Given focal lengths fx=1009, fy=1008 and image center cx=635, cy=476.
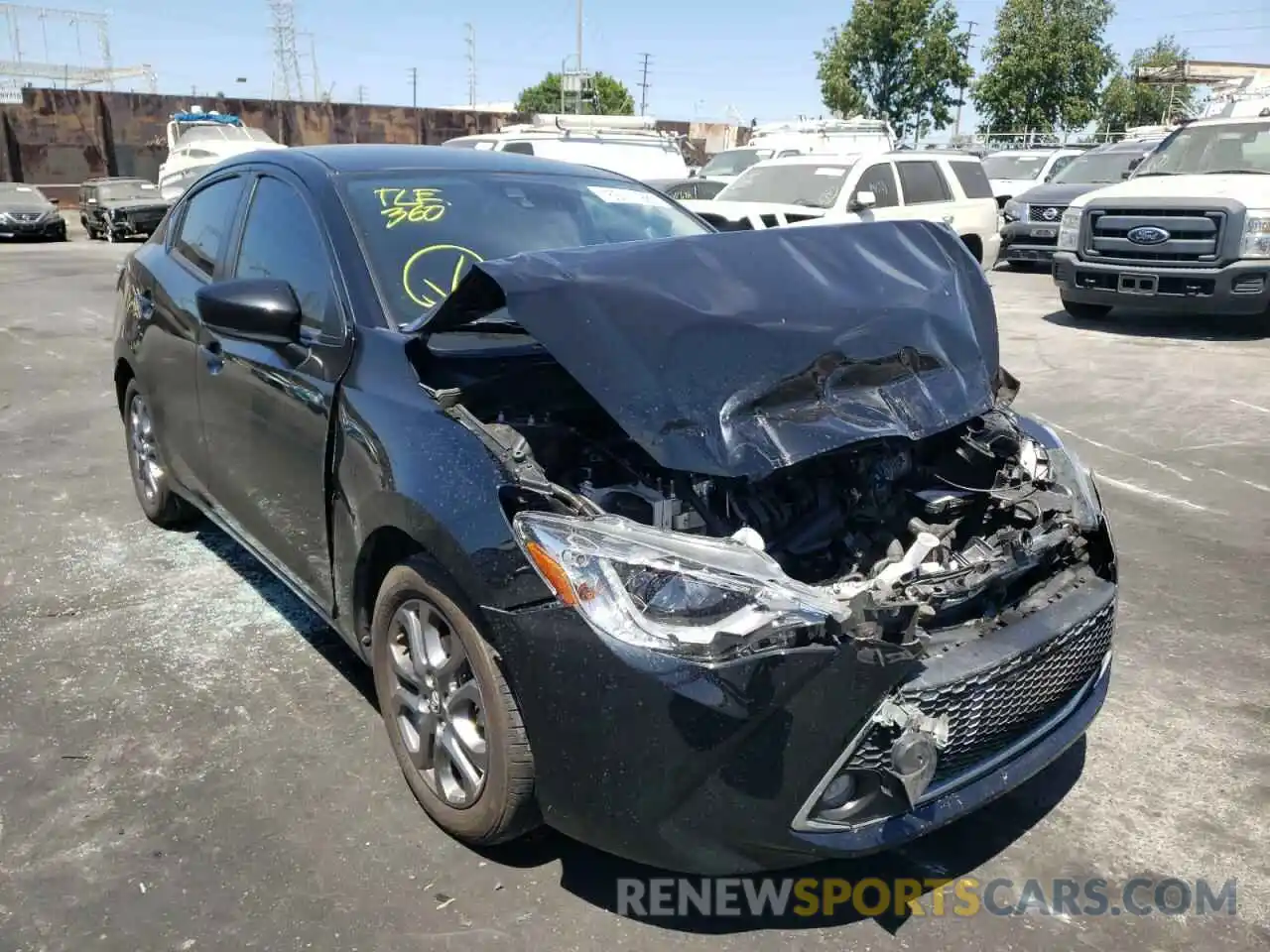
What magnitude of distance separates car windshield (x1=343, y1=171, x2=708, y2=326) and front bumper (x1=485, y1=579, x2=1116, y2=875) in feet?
4.36

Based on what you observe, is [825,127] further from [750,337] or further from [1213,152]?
[750,337]

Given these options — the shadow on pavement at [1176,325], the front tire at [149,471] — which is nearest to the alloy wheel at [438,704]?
the front tire at [149,471]

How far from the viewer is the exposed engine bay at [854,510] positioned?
247cm

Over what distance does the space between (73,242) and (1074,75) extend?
3150cm

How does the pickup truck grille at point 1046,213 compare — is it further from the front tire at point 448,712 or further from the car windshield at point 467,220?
the front tire at point 448,712

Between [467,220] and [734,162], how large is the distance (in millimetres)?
16456

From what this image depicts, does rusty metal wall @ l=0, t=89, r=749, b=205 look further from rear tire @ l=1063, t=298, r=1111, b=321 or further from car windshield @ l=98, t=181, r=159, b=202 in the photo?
rear tire @ l=1063, t=298, r=1111, b=321

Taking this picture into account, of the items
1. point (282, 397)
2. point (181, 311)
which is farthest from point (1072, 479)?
point (181, 311)

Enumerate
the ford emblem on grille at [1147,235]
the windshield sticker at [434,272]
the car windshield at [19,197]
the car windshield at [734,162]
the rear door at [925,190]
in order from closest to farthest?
the windshield sticker at [434,272]
the ford emblem on grille at [1147,235]
the rear door at [925,190]
the car windshield at [734,162]
the car windshield at [19,197]

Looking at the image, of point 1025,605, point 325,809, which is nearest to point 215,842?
point 325,809

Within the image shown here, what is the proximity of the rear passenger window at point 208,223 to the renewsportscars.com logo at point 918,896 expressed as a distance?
9.58 ft

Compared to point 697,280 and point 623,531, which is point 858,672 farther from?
point 697,280

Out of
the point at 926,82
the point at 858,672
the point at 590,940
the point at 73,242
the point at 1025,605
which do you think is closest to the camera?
the point at 858,672

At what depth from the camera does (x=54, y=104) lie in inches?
1207
